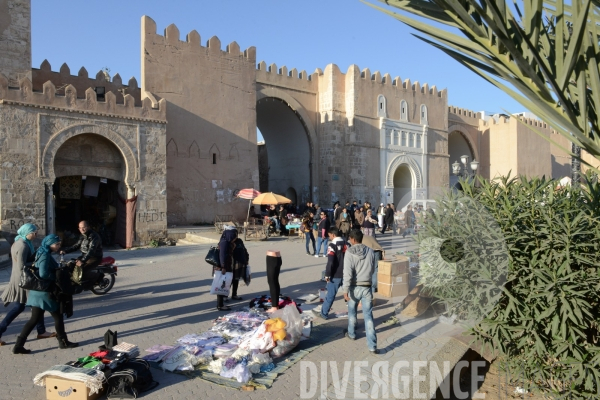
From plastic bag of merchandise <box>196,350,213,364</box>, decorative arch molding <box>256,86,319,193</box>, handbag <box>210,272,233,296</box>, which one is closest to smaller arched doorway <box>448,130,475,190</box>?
decorative arch molding <box>256,86,319,193</box>

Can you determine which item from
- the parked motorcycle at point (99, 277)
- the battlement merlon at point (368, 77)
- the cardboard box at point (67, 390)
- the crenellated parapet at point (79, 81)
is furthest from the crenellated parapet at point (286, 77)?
the cardboard box at point (67, 390)

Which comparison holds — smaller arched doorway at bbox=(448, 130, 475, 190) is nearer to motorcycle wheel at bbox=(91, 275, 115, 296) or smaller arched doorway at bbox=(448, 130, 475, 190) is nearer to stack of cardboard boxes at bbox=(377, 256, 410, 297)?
stack of cardboard boxes at bbox=(377, 256, 410, 297)

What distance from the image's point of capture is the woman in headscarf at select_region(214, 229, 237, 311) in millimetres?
7129

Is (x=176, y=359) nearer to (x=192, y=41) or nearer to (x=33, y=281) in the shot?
(x=33, y=281)

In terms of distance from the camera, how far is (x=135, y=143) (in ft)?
53.5

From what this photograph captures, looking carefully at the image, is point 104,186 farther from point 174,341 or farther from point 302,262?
point 174,341

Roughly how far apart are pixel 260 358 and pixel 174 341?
56.3 inches

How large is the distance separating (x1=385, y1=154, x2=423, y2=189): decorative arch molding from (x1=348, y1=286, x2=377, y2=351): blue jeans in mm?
21467

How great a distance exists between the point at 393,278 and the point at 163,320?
12.2 ft

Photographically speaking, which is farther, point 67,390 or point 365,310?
point 365,310

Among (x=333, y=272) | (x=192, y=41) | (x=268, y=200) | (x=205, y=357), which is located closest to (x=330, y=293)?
(x=333, y=272)

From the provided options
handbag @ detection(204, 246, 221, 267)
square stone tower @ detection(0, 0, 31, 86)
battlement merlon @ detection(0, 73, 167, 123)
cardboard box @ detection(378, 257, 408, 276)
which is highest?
square stone tower @ detection(0, 0, 31, 86)

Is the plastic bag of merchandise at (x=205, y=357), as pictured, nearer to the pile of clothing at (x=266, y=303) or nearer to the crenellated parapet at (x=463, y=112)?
the pile of clothing at (x=266, y=303)

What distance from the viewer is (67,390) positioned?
13.1ft
